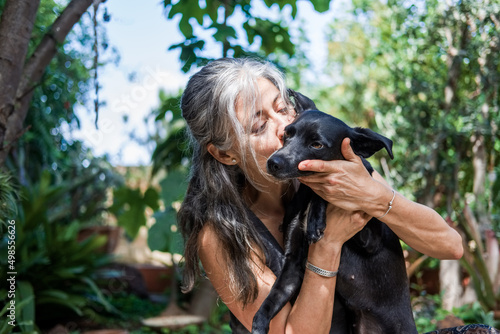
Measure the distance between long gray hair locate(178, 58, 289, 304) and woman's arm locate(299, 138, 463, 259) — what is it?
34 cm

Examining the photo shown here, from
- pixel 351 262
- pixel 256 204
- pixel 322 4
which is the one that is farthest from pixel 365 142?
pixel 322 4

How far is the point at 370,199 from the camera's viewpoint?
151cm

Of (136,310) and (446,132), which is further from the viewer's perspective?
(136,310)

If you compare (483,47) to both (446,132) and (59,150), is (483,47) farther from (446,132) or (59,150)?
(59,150)

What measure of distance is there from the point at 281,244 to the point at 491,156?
3.14 metres

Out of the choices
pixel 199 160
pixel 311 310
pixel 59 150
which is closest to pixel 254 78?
pixel 199 160

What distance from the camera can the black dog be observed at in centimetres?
159

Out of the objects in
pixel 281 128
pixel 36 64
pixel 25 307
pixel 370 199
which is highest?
pixel 36 64

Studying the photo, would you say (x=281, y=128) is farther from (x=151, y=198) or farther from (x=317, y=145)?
(x=151, y=198)

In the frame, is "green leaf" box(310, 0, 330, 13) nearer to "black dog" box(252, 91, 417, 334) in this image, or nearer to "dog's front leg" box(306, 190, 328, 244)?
"black dog" box(252, 91, 417, 334)

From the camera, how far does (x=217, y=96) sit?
5.76 ft

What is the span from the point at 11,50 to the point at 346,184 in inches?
55.2

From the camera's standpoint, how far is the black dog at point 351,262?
1.59m

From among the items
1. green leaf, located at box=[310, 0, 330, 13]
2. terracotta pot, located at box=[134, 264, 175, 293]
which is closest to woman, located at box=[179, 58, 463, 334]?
green leaf, located at box=[310, 0, 330, 13]
